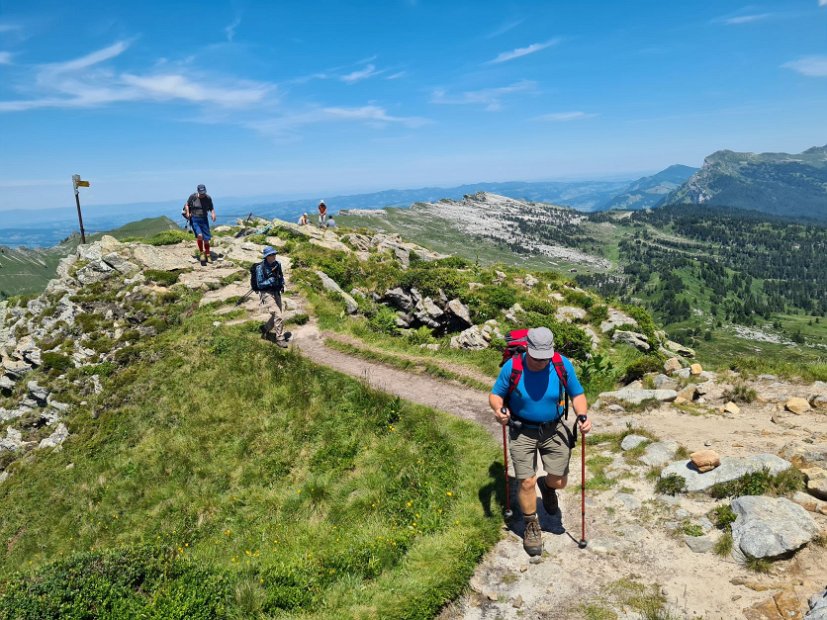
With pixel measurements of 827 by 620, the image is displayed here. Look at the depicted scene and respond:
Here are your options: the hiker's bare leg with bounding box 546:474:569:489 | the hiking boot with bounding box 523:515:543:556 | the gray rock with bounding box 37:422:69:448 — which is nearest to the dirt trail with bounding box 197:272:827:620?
the hiking boot with bounding box 523:515:543:556

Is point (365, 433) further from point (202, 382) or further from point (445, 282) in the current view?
point (445, 282)

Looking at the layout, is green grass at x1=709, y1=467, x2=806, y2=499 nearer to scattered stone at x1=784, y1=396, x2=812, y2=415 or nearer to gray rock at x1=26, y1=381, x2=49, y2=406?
scattered stone at x1=784, y1=396, x2=812, y2=415

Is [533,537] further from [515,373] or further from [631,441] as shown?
[631,441]

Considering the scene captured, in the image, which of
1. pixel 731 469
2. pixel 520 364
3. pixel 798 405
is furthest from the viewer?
pixel 798 405

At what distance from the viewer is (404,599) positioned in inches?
342

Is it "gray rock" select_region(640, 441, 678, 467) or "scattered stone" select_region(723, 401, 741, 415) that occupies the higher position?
"scattered stone" select_region(723, 401, 741, 415)

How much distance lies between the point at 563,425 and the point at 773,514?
3935 millimetres

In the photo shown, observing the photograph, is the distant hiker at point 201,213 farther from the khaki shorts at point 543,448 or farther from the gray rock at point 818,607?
the gray rock at point 818,607

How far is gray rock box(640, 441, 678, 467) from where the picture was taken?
11484mm

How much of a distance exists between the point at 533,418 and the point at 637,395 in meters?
8.36

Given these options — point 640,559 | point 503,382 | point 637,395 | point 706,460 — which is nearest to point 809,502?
point 706,460

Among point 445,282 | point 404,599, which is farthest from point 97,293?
point 404,599

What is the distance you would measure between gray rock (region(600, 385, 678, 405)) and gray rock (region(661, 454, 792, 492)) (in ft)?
15.7

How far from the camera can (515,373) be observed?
30.6 ft
